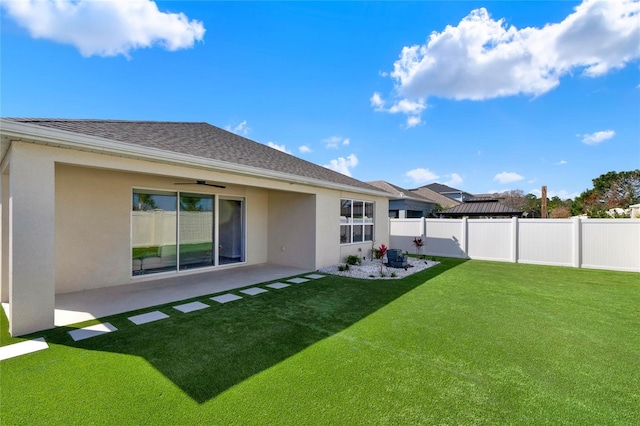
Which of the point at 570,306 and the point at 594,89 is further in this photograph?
the point at 594,89

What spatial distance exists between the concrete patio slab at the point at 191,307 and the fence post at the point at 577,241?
13.5 meters

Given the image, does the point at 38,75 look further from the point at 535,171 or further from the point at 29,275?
the point at 535,171

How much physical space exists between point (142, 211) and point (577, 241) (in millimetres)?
15547

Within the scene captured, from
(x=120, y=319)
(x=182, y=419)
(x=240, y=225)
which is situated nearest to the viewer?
(x=182, y=419)

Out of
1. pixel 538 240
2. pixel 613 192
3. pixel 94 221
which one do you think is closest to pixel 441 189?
pixel 613 192

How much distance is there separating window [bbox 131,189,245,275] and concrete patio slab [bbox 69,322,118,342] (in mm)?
3266

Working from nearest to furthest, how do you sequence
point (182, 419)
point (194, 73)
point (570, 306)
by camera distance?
point (182, 419) → point (570, 306) → point (194, 73)

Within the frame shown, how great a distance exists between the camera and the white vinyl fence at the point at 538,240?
1009cm

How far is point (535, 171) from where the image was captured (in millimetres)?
28812

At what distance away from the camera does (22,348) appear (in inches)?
148

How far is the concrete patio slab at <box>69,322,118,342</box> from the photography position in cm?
415

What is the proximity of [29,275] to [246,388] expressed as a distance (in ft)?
13.4

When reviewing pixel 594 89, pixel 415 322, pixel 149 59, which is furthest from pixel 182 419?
pixel 594 89

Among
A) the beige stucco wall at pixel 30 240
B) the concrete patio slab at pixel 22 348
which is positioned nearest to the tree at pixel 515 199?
the beige stucco wall at pixel 30 240
